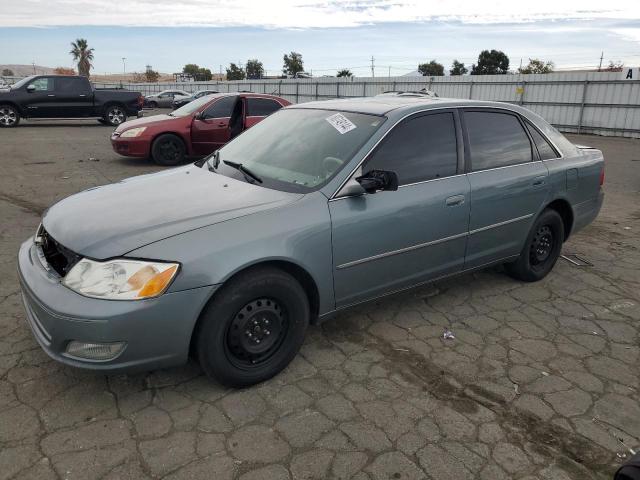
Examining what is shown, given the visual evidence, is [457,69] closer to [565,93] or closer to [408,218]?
[565,93]

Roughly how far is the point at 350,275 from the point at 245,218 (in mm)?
783

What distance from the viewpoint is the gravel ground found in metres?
2.32

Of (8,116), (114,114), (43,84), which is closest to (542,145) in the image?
(43,84)

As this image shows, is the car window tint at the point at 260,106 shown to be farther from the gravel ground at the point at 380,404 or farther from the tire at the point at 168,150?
the gravel ground at the point at 380,404

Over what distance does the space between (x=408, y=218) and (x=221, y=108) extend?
24.4 ft

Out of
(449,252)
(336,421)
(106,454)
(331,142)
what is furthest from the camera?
(449,252)

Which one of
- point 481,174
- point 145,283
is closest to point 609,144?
point 481,174

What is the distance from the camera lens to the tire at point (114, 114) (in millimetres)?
17812

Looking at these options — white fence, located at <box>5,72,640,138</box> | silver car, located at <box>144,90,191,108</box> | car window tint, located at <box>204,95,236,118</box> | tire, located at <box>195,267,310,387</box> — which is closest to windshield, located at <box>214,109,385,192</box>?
tire, located at <box>195,267,310,387</box>

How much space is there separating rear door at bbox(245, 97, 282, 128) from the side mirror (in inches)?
271

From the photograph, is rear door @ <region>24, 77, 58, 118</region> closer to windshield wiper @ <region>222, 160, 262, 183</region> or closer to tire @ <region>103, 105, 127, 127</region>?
tire @ <region>103, 105, 127, 127</region>

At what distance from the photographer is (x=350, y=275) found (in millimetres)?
3117

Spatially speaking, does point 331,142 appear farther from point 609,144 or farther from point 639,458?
point 609,144

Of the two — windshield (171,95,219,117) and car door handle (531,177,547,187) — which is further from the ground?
windshield (171,95,219,117)
